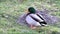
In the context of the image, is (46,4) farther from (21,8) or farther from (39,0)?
(21,8)

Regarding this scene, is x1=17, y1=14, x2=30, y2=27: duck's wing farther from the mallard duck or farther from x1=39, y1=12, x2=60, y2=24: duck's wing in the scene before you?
x1=39, y1=12, x2=60, y2=24: duck's wing

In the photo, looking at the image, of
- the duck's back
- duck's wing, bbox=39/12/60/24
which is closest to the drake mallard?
duck's wing, bbox=39/12/60/24

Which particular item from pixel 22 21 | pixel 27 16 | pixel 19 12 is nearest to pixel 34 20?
pixel 27 16

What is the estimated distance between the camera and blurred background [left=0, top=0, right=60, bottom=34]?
295 inches

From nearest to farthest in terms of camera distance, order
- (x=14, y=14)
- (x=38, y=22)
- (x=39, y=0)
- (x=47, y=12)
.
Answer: (x=38, y=22)
(x=14, y=14)
(x=47, y=12)
(x=39, y=0)

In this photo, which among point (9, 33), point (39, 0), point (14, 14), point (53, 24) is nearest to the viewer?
point (9, 33)

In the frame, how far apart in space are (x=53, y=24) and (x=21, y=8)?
2091 mm

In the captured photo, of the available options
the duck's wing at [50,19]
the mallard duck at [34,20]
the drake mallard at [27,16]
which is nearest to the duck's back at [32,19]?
the mallard duck at [34,20]

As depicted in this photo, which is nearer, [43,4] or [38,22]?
[38,22]

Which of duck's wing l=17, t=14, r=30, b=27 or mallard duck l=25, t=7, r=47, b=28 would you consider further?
duck's wing l=17, t=14, r=30, b=27

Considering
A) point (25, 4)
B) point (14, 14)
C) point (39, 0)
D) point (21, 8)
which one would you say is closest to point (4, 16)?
point (14, 14)

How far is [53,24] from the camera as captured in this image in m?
8.36

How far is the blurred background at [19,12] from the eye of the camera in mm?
7480

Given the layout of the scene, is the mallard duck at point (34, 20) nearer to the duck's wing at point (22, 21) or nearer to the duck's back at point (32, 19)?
the duck's back at point (32, 19)
